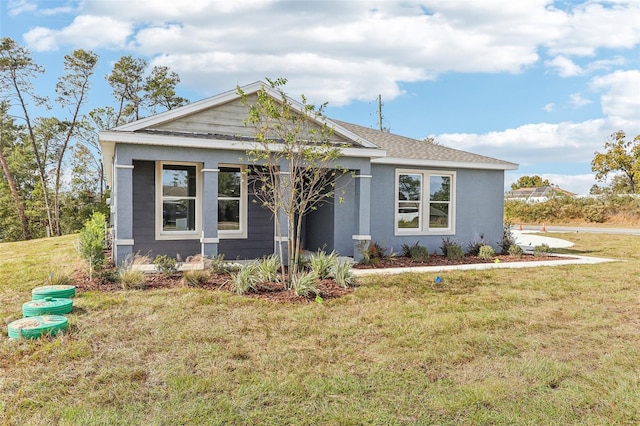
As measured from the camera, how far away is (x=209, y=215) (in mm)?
9758

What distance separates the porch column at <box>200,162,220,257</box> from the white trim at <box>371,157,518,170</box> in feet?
14.5

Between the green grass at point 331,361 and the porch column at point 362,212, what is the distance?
3.53 m

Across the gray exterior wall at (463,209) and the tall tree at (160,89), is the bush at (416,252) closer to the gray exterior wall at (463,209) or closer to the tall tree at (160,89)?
the gray exterior wall at (463,209)

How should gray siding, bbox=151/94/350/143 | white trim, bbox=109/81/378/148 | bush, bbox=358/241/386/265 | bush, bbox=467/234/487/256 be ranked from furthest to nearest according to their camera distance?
bush, bbox=467/234/487/256 < bush, bbox=358/241/386/265 < gray siding, bbox=151/94/350/143 < white trim, bbox=109/81/378/148

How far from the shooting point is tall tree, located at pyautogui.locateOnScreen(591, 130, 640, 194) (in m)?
42.3

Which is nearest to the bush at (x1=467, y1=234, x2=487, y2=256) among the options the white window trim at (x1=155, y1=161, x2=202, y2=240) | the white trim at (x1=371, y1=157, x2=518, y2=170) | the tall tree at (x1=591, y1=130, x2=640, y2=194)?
the white trim at (x1=371, y1=157, x2=518, y2=170)

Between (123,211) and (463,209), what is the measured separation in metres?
9.56

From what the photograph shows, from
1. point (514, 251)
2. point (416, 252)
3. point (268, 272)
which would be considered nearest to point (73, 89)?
point (416, 252)

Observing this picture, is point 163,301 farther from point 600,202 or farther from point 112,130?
point 600,202

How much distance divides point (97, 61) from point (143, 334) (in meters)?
30.7

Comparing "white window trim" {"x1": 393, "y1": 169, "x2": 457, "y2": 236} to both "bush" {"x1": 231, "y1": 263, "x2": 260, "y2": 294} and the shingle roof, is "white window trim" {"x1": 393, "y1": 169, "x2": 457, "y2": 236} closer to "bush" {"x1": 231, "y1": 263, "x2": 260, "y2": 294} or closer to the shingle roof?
the shingle roof

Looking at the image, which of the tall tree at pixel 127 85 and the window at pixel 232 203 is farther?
the tall tree at pixel 127 85

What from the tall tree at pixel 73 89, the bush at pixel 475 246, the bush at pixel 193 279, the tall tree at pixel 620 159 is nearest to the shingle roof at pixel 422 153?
the bush at pixel 475 246

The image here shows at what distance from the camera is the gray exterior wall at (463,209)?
40.4 ft
